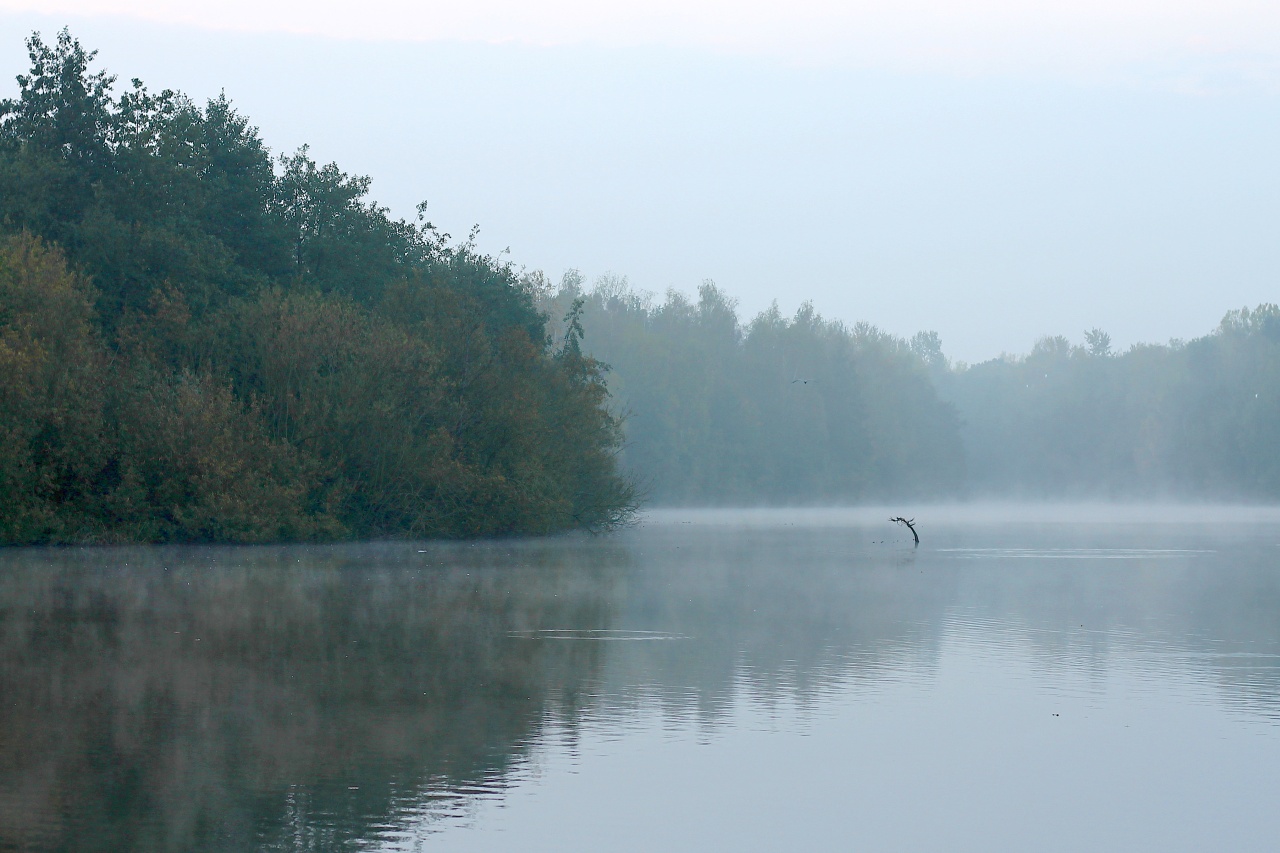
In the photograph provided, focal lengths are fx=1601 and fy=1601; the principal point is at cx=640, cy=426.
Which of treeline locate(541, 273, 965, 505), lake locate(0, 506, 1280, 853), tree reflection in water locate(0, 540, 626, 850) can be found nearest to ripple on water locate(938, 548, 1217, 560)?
lake locate(0, 506, 1280, 853)

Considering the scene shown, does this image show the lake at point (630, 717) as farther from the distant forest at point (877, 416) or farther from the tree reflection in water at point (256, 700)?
the distant forest at point (877, 416)

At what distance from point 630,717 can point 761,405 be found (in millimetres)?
120847

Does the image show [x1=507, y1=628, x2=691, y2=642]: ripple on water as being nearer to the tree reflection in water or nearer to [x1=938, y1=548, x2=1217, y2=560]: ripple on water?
the tree reflection in water

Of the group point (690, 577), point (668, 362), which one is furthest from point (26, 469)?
point (668, 362)

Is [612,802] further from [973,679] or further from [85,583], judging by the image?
[85,583]

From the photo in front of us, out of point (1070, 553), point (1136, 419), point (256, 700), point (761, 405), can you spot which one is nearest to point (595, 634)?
point (256, 700)

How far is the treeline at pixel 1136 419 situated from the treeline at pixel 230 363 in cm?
9110

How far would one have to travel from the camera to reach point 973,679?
1736cm

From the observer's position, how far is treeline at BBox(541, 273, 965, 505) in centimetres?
11694

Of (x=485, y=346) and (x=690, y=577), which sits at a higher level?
(x=485, y=346)

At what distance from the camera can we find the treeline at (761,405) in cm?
11694

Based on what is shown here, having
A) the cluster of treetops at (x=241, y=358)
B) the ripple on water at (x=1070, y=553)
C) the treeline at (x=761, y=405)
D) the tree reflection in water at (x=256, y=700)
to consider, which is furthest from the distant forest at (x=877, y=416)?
the tree reflection in water at (x=256, y=700)

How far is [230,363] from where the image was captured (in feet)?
166

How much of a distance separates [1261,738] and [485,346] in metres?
45.7
